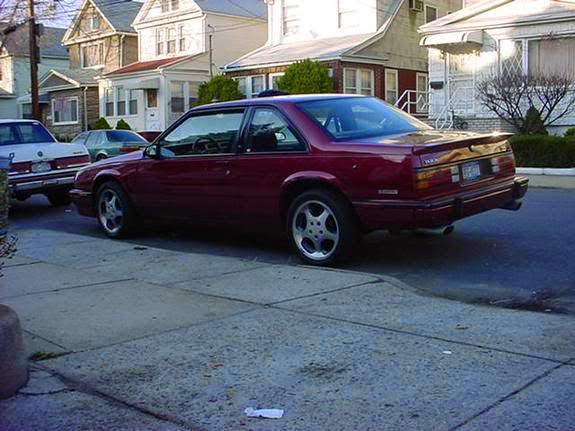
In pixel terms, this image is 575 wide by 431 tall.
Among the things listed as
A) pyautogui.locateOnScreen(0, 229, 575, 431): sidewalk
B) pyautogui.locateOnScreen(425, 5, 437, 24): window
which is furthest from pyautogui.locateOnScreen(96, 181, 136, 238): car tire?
pyautogui.locateOnScreen(425, 5, 437, 24): window

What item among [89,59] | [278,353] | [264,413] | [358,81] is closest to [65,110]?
[89,59]

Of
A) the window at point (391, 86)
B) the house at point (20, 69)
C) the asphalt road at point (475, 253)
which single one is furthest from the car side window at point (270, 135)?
the house at point (20, 69)

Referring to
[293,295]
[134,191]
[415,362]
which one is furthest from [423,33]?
[415,362]

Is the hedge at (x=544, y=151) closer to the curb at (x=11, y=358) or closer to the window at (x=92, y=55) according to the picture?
the curb at (x=11, y=358)

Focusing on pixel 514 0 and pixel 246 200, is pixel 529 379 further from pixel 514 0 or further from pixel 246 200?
pixel 514 0

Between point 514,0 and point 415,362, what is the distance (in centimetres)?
2110

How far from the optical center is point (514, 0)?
23109mm

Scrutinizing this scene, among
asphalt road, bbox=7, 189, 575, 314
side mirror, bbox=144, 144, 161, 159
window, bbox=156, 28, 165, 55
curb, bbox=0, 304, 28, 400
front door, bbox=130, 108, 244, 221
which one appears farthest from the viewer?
window, bbox=156, 28, 165, 55

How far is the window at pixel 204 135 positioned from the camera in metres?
8.13

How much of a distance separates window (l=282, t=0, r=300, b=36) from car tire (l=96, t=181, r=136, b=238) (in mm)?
24602

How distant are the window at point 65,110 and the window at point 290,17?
16.3m

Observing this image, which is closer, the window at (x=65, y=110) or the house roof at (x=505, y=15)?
the house roof at (x=505, y=15)

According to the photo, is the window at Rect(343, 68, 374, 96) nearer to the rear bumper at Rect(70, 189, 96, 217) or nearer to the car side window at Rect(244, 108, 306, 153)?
the rear bumper at Rect(70, 189, 96, 217)

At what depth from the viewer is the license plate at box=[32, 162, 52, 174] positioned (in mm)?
12469
